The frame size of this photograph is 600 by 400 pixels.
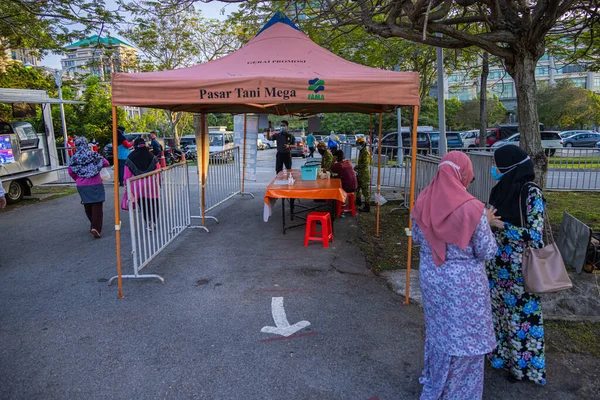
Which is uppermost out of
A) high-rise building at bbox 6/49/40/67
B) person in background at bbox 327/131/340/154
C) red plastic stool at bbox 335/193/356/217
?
high-rise building at bbox 6/49/40/67

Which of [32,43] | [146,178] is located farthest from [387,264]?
[32,43]

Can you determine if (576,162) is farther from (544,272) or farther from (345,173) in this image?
(544,272)

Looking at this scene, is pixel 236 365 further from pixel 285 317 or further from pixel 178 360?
pixel 285 317

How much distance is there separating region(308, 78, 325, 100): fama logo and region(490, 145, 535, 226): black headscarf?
80.5 inches

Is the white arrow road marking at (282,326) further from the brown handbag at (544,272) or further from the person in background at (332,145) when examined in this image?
the person in background at (332,145)

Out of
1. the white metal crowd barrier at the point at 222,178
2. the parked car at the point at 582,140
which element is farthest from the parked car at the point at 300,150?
the parked car at the point at 582,140

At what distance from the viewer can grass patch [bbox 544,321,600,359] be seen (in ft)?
12.2

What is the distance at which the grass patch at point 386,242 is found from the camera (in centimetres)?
612

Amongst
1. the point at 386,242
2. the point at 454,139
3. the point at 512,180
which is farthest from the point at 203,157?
the point at 454,139

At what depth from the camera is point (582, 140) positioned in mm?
30078

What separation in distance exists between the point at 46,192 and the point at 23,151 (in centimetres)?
200

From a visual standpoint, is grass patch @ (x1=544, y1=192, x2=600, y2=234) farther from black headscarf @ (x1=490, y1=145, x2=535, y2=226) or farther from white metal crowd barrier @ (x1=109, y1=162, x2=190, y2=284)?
white metal crowd barrier @ (x1=109, y1=162, x2=190, y2=284)

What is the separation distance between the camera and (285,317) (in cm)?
431

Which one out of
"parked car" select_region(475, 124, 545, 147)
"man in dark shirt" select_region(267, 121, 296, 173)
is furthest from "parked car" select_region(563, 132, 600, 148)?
"man in dark shirt" select_region(267, 121, 296, 173)
